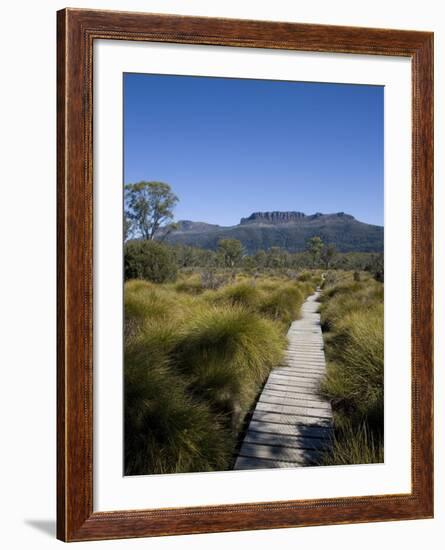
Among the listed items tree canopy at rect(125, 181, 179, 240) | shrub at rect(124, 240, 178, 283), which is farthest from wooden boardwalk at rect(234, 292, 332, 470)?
tree canopy at rect(125, 181, 179, 240)

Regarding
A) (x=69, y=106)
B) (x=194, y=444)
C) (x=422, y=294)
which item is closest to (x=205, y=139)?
(x=69, y=106)

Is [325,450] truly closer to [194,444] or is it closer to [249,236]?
[194,444]

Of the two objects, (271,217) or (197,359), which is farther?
(197,359)

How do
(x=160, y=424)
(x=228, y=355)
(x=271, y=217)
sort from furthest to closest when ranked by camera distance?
(x=228, y=355) → (x=271, y=217) → (x=160, y=424)

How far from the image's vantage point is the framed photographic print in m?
2.47

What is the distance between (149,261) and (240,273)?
1.59 feet

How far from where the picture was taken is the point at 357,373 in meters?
2.96

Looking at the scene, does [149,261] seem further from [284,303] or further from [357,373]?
[357,373]

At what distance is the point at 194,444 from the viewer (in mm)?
2756

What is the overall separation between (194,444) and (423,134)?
1.81m

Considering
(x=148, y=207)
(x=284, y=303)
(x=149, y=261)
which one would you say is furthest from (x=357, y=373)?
(x=148, y=207)

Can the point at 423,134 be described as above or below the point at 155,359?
above

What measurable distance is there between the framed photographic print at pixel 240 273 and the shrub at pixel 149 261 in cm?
1

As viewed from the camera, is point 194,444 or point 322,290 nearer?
point 194,444
